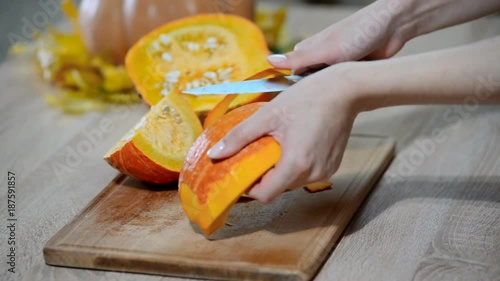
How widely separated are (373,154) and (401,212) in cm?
19

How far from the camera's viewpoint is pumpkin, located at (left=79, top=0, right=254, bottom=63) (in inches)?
70.7

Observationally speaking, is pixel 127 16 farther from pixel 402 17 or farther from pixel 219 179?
pixel 219 179

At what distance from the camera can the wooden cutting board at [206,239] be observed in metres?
1.07

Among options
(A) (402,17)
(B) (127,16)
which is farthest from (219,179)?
(B) (127,16)

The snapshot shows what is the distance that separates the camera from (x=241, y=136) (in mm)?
1076

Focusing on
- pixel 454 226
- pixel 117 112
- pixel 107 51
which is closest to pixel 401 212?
pixel 454 226

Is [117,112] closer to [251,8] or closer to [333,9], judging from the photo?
[251,8]

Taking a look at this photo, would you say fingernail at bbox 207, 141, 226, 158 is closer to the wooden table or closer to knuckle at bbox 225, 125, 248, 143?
knuckle at bbox 225, 125, 248, 143

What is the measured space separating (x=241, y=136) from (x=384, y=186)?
360mm

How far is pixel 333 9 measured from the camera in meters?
2.26

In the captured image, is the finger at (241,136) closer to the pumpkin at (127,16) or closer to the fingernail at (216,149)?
the fingernail at (216,149)

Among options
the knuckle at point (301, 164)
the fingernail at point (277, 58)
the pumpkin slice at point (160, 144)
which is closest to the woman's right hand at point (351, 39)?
the fingernail at point (277, 58)

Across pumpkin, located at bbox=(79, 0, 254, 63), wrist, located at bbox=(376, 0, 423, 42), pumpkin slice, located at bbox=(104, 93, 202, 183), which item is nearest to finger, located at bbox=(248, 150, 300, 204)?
pumpkin slice, located at bbox=(104, 93, 202, 183)

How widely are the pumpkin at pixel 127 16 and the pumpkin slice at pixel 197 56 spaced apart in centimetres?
19
